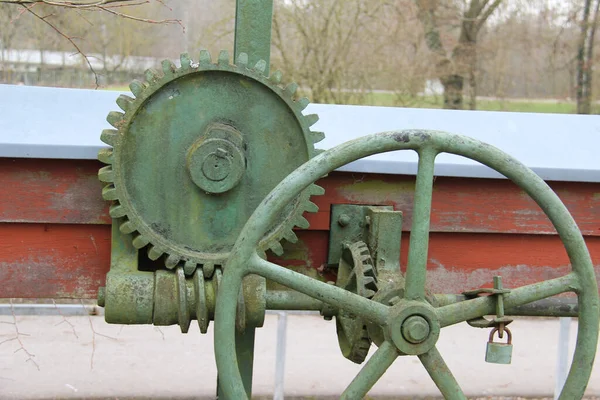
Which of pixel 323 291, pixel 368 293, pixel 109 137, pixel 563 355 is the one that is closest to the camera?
pixel 323 291

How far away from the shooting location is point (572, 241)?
1.38 meters

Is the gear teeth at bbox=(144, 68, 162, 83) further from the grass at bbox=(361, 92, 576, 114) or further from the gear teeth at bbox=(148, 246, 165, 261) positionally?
the grass at bbox=(361, 92, 576, 114)

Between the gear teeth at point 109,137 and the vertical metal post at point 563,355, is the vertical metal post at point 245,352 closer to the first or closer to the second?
the gear teeth at point 109,137

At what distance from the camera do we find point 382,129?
200 cm

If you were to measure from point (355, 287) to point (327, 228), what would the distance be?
27cm

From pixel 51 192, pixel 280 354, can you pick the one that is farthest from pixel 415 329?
pixel 280 354

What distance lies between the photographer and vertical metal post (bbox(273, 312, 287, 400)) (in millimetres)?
3262

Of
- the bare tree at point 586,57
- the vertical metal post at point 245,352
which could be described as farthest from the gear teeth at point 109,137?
the bare tree at point 586,57

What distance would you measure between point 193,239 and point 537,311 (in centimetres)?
77

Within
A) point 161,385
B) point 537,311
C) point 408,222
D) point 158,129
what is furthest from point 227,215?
point 161,385

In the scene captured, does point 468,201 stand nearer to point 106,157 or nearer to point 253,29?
point 253,29

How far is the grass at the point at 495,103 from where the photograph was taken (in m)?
7.46

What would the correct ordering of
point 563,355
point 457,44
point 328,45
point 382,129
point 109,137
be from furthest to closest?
point 457,44 → point 328,45 → point 563,355 → point 382,129 → point 109,137

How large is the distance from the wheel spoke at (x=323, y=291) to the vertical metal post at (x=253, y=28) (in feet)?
2.14
